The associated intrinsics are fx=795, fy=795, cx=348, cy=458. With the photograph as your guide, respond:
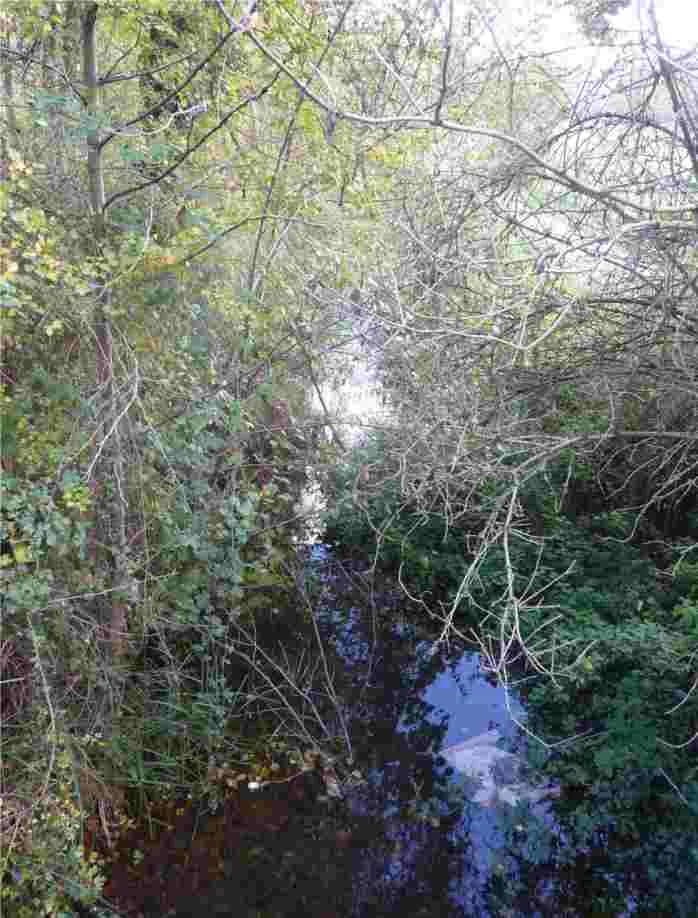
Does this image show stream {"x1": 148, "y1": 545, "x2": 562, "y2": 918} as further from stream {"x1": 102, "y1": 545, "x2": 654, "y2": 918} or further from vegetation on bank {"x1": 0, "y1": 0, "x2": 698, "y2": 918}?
vegetation on bank {"x1": 0, "y1": 0, "x2": 698, "y2": 918}

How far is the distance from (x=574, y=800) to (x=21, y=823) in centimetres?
256

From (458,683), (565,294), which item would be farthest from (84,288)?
(458,683)

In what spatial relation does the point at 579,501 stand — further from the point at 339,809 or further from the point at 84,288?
the point at 84,288

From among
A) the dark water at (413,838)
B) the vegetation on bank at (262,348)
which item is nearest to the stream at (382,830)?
the dark water at (413,838)

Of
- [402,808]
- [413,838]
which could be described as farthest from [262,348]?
[413,838]

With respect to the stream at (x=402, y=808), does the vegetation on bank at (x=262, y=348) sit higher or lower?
higher

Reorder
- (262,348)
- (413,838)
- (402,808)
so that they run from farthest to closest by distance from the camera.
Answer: (262,348)
(402,808)
(413,838)

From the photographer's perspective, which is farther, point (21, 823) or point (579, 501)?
point (579, 501)

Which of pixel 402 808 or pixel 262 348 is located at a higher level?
pixel 262 348

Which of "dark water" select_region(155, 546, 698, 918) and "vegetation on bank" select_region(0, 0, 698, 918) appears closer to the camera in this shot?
"vegetation on bank" select_region(0, 0, 698, 918)

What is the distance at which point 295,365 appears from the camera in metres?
4.76

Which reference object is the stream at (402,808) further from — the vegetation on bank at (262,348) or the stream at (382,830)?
the vegetation on bank at (262,348)

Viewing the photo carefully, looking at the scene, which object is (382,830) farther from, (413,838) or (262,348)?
(262,348)

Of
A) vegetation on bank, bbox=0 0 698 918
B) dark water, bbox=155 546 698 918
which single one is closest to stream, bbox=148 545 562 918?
dark water, bbox=155 546 698 918
